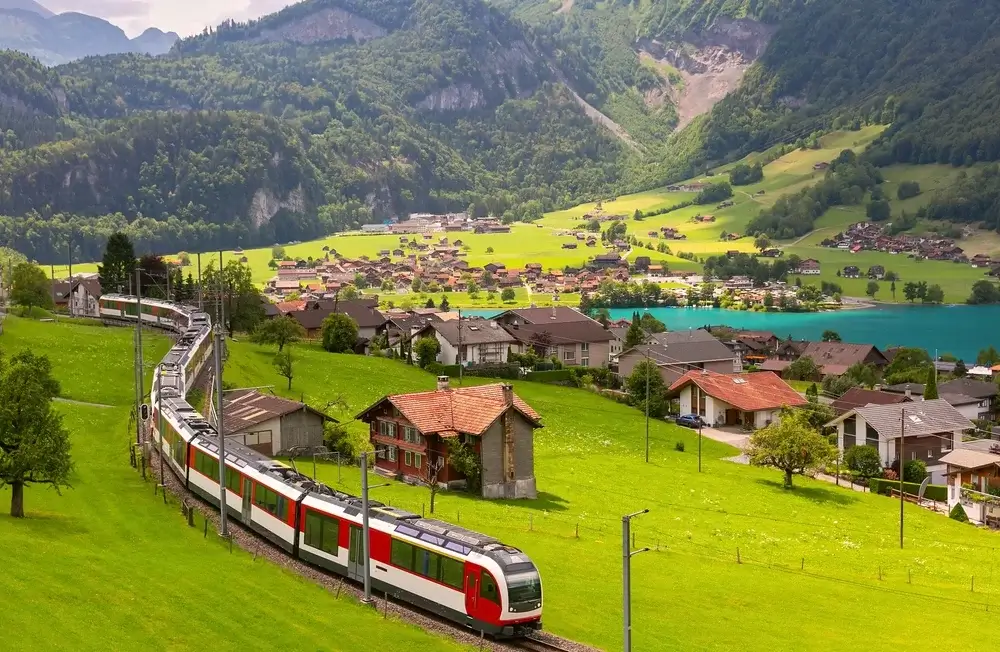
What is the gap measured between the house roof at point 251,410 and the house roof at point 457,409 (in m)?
3.48

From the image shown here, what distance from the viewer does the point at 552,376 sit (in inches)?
3420

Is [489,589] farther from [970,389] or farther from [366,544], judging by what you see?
[970,389]

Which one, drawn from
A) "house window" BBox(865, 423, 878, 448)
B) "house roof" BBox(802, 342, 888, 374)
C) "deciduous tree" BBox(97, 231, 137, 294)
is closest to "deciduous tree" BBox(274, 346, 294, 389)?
"deciduous tree" BBox(97, 231, 137, 294)

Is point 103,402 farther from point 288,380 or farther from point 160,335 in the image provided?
point 160,335

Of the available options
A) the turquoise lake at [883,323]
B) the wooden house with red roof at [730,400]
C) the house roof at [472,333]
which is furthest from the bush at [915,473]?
the turquoise lake at [883,323]

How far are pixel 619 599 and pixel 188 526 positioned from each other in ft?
39.8

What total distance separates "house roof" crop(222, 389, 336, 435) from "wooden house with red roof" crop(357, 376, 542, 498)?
12.9 ft

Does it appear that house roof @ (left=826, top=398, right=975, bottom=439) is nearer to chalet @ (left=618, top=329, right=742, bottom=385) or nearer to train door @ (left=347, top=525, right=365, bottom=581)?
chalet @ (left=618, top=329, right=742, bottom=385)

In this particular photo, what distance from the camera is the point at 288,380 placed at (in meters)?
65.4

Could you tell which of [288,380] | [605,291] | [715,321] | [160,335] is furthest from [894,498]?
[605,291]

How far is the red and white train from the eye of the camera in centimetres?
2411

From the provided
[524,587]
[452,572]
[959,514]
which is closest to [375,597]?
[452,572]

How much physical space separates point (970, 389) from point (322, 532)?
73.3m

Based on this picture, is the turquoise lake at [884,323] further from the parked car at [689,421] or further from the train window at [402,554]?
the train window at [402,554]
